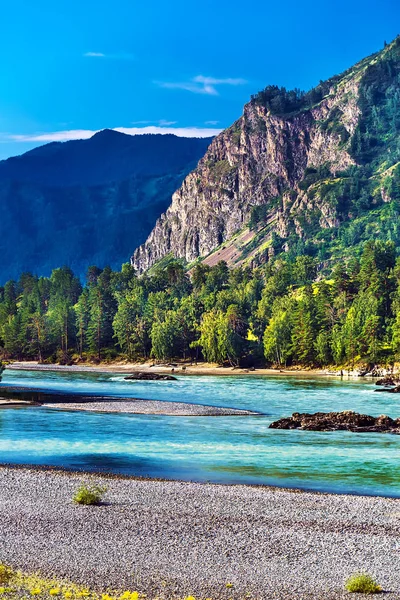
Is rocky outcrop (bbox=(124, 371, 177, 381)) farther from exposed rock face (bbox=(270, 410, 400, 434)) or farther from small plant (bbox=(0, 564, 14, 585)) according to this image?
small plant (bbox=(0, 564, 14, 585))

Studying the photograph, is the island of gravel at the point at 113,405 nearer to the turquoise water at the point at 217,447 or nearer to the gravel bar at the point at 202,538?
A: the turquoise water at the point at 217,447

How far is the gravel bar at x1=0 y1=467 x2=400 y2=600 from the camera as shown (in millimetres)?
28094

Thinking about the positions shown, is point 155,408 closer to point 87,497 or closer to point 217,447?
point 217,447

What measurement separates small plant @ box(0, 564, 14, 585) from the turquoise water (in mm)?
22298

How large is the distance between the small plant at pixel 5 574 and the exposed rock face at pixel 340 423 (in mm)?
51609

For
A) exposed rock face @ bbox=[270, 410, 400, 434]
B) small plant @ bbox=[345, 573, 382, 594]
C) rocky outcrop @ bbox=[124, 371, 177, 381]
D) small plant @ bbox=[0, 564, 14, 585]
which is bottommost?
small plant @ bbox=[345, 573, 382, 594]

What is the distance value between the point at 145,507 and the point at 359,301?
164 m

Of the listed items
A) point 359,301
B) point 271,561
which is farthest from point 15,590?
point 359,301

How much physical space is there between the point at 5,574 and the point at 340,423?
180ft

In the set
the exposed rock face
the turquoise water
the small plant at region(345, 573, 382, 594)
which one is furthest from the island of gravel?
the small plant at region(345, 573, 382, 594)

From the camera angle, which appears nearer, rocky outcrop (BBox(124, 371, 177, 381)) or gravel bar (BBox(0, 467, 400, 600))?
gravel bar (BBox(0, 467, 400, 600))

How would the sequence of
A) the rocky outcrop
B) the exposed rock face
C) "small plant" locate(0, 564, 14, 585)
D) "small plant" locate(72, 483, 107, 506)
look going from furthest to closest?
the rocky outcrop, the exposed rock face, "small plant" locate(72, 483, 107, 506), "small plant" locate(0, 564, 14, 585)

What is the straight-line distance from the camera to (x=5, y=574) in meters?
27.5

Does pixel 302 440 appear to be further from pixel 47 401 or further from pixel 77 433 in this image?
pixel 47 401
